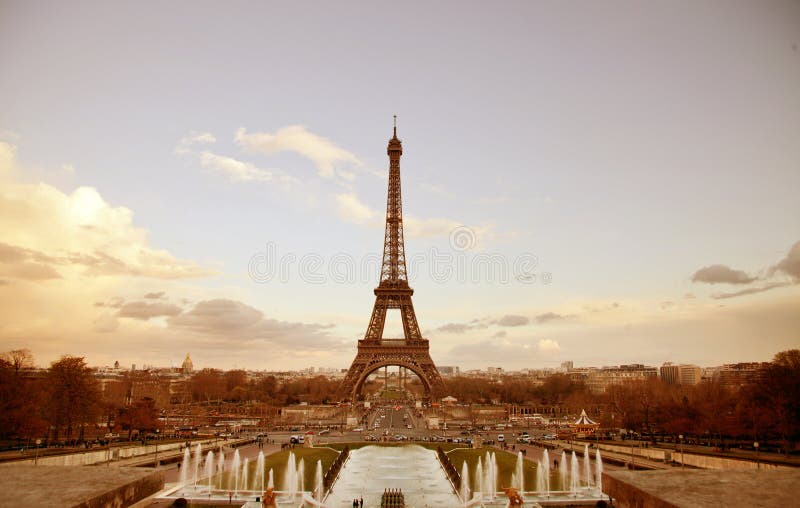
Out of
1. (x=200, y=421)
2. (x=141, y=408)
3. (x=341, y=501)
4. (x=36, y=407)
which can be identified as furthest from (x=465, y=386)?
(x=341, y=501)

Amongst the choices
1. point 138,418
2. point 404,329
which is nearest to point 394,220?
point 404,329

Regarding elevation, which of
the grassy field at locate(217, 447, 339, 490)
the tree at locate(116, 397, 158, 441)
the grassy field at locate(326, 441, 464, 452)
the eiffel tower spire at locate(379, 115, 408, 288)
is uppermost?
the eiffel tower spire at locate(379, 115, 408, 288)

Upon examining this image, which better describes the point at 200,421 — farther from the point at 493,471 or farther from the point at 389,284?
the point at 493,471

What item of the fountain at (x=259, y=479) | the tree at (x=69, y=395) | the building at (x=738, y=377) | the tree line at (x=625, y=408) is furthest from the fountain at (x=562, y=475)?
the tree at (x=69, y=395)

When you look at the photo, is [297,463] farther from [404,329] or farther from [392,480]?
[404,329]

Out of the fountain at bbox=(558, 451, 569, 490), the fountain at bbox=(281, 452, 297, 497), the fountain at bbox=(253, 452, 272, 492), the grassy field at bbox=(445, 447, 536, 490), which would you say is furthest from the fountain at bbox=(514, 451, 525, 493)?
the fountain at bbox=(253, 452, 272, 492)

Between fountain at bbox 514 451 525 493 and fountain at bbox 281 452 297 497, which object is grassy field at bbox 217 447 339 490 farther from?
fountain at bbox 514 451 525 493
